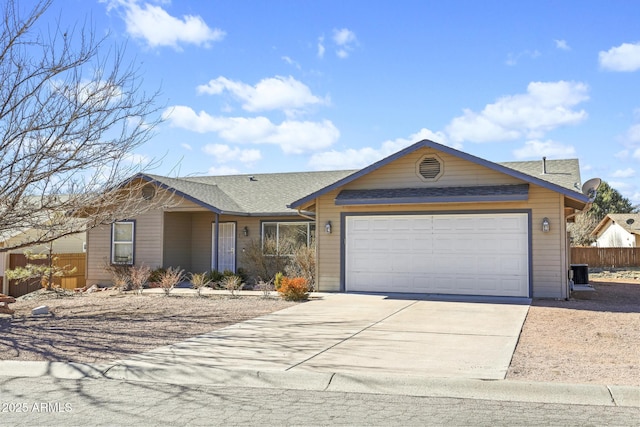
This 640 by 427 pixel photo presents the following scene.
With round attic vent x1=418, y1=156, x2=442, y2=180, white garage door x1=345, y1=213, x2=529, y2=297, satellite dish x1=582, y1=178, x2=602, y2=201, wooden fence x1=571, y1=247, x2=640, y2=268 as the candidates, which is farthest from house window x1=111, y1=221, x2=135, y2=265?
wooden fence x1=571, y1=247, x2=640, y2=268

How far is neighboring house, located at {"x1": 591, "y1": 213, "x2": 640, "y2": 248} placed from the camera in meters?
44.6

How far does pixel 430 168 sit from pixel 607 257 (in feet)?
72.6

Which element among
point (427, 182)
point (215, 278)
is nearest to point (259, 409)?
point (427, 182)

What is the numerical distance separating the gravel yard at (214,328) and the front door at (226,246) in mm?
5205

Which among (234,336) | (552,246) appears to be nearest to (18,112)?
(234,336)

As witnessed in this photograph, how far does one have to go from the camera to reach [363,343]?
9.40 m

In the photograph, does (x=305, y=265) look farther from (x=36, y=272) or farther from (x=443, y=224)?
(x=36, y=272)

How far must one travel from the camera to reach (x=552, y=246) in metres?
15.2

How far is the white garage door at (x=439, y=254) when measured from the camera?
617 inches

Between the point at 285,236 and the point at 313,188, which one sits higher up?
the point at 313,188

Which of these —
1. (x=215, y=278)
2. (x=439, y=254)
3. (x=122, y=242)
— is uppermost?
(x=122, y=242)

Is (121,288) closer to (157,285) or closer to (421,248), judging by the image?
(157,285)

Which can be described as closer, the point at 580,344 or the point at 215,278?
the point at 580,344

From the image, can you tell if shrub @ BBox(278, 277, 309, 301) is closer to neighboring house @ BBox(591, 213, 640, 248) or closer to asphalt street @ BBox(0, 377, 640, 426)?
asphalt street @ BBox(0, 377, 640, 426)
